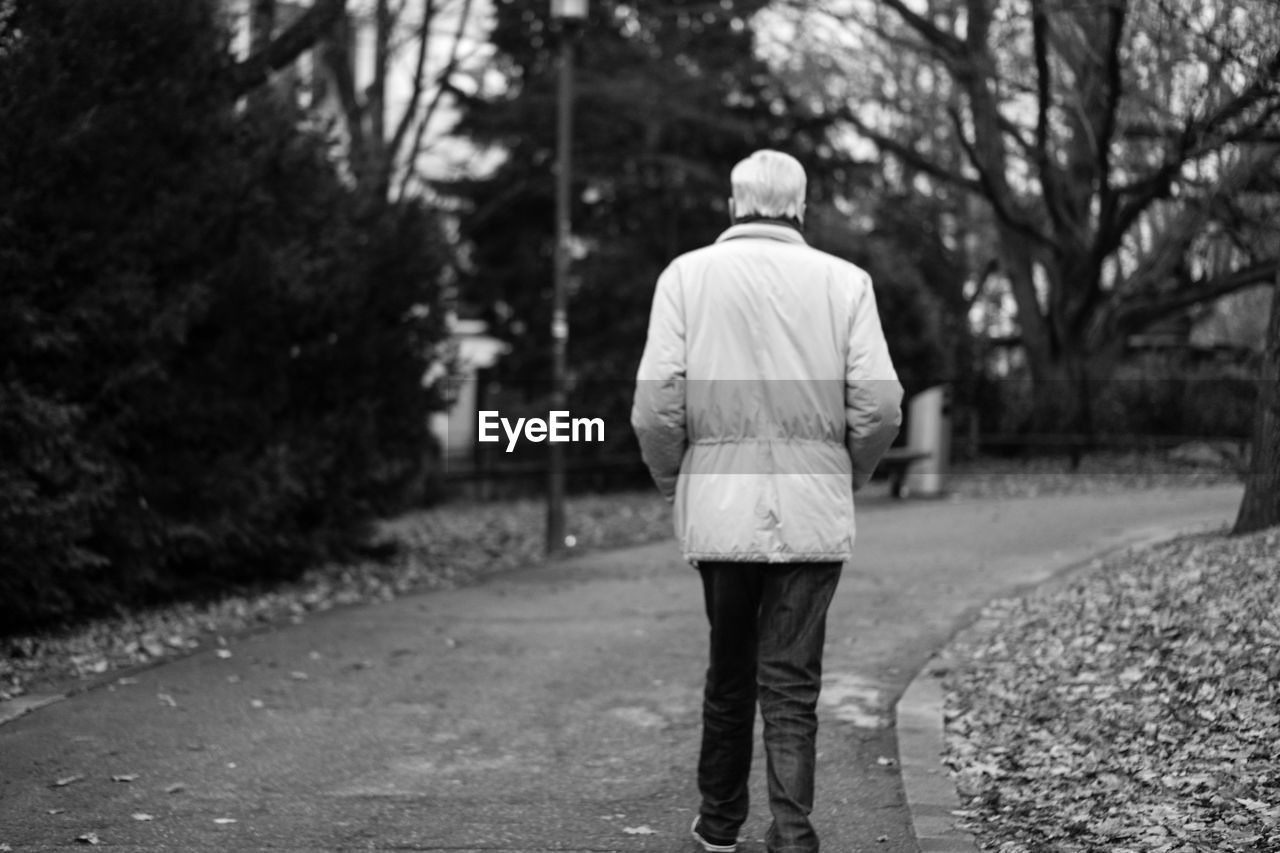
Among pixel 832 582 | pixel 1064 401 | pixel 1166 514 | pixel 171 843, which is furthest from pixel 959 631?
pixel 1064 401

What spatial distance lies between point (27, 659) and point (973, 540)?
8690 millimetres

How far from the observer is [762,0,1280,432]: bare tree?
50.0ft

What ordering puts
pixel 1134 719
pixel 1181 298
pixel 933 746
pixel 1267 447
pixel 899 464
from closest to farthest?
1. pixel 1134 719
2. pixel 933 746
3. pixel 1267 447
4. pixel 899 464
5. pixel 1181 298

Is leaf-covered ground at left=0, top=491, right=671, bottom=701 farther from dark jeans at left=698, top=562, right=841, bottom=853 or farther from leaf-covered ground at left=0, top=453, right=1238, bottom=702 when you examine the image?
dark jeans at left=698, top=562, right=841, bottom=853

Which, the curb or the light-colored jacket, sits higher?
the light-colored jacket

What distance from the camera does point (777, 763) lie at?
14.9 ft

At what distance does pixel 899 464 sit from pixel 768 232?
14.3 metres

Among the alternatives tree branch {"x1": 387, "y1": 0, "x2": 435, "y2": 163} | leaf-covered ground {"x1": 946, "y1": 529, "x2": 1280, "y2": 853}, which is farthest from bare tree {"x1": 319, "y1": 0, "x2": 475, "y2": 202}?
leaf-covered ground {"x1": 946, "y1": 529, "x2": 1280, "y2": 853}

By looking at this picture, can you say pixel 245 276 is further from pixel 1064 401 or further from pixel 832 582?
pixel 1064 401

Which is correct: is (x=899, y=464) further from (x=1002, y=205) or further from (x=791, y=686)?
(x=791, y=686)

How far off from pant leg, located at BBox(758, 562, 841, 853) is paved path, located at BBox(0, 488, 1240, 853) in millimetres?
657

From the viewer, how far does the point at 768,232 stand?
480 centimetres

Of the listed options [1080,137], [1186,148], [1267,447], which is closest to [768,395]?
[1267,447]

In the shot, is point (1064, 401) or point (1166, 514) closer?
point (1166, 514)
